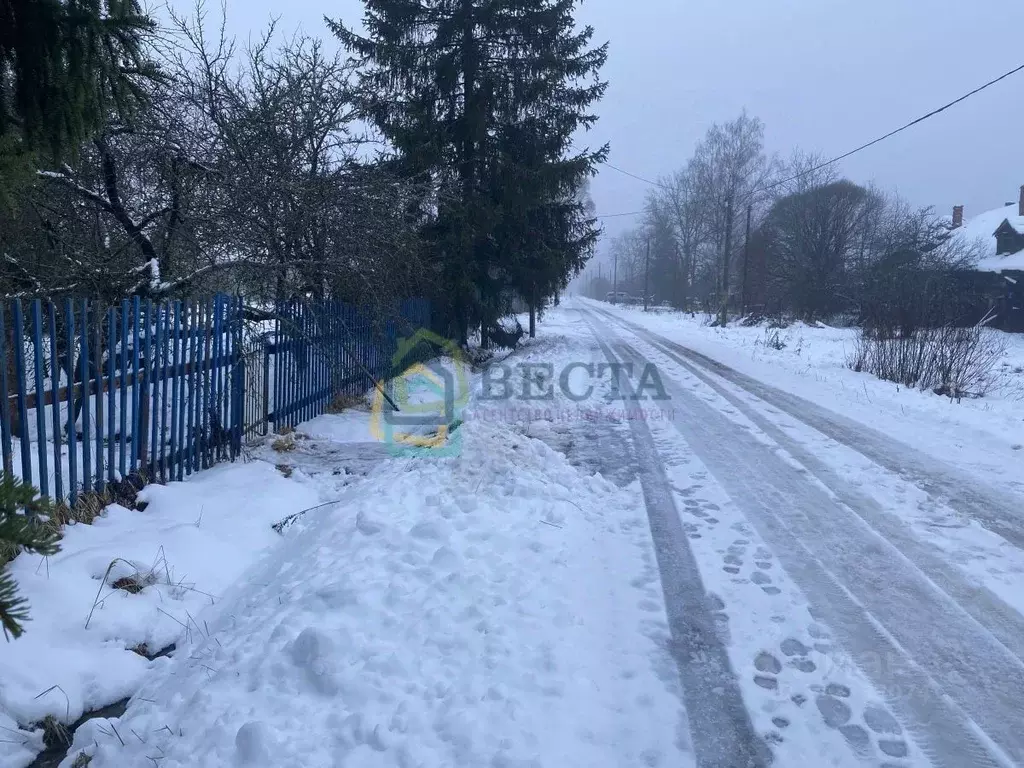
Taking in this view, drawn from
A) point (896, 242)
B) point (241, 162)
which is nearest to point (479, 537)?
point (241, 162)

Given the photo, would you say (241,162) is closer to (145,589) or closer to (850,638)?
(145,589)

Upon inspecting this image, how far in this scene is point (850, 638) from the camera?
3760 millimetres

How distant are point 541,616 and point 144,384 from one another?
388 centimetres

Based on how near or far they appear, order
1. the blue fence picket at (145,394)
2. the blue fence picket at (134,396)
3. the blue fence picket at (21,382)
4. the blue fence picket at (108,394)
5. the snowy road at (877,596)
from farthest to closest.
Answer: the blue fence picket at (145,394), the blue fence picket at (134,396), the blue fence picket at (108,394), the blue fence picket at (21,382), the snowy road at (877,596)

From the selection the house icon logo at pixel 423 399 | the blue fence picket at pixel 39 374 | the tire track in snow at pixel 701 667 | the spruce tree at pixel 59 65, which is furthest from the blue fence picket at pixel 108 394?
the tire track in snow at pixel 701 667

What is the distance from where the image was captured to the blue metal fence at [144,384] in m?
4.57

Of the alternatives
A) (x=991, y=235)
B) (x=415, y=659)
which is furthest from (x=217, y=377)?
(x=991, y=235)

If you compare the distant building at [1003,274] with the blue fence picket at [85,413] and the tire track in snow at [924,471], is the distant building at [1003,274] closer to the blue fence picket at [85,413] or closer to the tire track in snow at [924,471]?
the tire track in snow at [924,471]

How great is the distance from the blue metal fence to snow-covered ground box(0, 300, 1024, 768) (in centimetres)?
46

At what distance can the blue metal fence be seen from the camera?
15.0 ft

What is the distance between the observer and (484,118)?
1634cm

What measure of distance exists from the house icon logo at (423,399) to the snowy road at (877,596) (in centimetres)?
263

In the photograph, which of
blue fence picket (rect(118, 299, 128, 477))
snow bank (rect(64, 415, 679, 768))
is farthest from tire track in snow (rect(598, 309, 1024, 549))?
blue fence picket (rect(118, 299, 128, 477))

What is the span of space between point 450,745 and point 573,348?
19.3 metres
